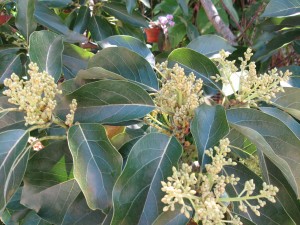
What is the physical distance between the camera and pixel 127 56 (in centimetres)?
86

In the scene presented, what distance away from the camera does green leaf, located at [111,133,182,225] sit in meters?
0.64

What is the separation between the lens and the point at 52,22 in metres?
1.29

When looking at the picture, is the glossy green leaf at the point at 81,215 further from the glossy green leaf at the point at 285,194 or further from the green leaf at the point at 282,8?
the green leaf at the point at 282,8

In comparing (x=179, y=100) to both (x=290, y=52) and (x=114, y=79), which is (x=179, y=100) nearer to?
(x=114, y=79)

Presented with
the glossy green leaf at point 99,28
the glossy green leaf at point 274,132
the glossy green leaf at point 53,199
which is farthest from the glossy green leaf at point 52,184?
the glossy green leaf at point 99,28

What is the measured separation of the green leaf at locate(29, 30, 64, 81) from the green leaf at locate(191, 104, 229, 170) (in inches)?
12.7

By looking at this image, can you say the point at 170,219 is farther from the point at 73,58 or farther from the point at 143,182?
the point at 73,58

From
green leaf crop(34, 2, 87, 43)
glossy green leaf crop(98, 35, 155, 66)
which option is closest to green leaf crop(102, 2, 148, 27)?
green leaf crop(34, 2, 87, 43)

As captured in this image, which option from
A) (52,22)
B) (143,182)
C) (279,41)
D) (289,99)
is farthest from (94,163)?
(279,41)

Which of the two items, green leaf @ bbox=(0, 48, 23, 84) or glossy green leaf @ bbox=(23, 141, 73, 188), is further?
green leaf @ bbox=(0, 48, 23, 84)

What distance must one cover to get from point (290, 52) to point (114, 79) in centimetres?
123

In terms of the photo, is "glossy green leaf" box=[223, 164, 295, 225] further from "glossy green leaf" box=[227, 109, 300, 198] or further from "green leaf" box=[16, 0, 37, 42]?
"green leaf" box=[16, 0, 37, 42]

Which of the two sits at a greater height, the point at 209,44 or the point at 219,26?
the point at 209,44

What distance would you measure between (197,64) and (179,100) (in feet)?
0.58
